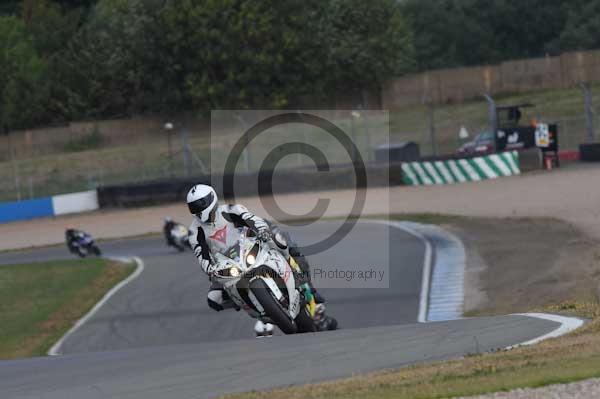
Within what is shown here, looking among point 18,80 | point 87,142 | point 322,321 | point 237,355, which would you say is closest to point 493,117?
point 322,321

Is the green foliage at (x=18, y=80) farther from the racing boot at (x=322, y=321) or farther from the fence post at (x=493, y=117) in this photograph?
the racing boot at (x=322, y=321)

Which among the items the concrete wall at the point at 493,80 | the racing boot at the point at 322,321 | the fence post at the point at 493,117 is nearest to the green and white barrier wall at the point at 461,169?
the fence post at the point at 493,117

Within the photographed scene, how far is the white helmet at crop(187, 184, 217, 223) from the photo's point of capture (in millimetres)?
9969

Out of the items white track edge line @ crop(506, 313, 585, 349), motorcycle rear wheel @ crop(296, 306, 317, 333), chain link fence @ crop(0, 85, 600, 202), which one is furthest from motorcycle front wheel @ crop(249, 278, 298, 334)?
chain link fence @ crop(0, 85, 600, 202)

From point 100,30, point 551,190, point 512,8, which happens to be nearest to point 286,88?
point 100,30

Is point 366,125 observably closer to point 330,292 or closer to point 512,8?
point 330,292

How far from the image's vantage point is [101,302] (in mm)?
16969

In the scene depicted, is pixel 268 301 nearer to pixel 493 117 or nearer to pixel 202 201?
pixel 202 201

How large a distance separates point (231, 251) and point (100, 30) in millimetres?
50232

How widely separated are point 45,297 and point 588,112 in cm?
1998

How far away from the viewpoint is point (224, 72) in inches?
2068

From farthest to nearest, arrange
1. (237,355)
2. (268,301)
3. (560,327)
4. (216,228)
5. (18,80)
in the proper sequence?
(18,80), (216,228), (268,301), (560,327), (237,355)

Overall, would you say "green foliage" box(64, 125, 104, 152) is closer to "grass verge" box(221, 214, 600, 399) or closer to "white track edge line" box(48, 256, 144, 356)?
"white track edge line" box(48, 256, 144, 356)

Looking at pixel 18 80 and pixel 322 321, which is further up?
pixel 18 80
